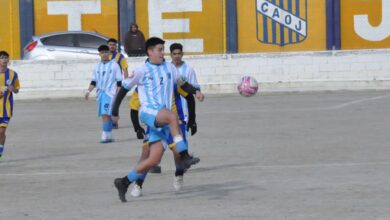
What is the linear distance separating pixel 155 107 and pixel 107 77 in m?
8.11

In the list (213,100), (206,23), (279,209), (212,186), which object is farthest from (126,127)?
(206,23)

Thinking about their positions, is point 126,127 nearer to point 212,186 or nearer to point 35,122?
point 35,122

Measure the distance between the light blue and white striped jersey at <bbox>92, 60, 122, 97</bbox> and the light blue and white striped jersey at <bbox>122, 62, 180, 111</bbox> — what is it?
785cm

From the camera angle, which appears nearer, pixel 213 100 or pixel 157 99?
pixel 157 99

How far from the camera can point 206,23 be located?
124ft

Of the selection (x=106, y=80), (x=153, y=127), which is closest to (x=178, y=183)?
(x=153, y=127)

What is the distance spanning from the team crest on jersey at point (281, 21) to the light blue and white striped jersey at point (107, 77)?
1778 centimetres

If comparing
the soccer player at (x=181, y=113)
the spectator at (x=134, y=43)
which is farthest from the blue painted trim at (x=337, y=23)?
the soccer player at (x=181, y=113)

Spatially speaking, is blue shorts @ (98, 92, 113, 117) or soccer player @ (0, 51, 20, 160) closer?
soccer player @ (0, 51, 20, 160)

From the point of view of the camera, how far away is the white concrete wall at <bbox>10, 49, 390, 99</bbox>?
3133cm

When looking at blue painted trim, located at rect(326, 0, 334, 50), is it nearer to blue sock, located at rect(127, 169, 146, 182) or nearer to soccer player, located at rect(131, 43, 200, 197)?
soccer player, located at rect(131, 43, 200, 197)

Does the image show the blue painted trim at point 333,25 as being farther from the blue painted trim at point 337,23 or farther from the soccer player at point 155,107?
the soccer player at point 155,107

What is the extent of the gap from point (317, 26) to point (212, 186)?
25.1 metres

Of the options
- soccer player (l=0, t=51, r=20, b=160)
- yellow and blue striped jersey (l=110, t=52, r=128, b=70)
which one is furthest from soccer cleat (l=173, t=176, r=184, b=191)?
yellow and blue striped jersey (l=110, t=52, r=128, b=70)
